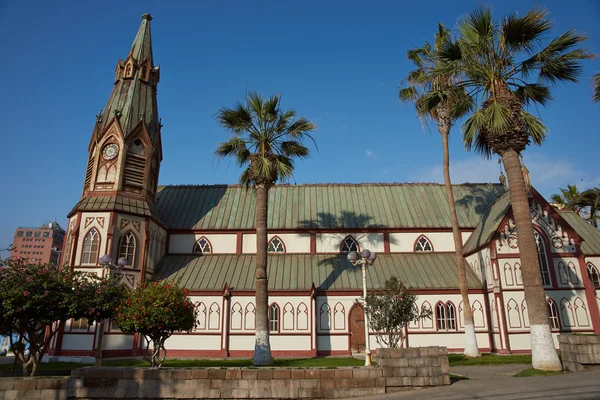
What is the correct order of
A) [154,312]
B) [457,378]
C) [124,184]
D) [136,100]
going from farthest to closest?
1. [136,100]
2. [124,184]
3. [154,312]
4. [457,378]

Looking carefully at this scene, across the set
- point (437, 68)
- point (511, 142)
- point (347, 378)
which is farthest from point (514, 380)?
point (437, 68)

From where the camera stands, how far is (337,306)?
26609mm

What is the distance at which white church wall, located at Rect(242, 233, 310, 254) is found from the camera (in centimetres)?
3097

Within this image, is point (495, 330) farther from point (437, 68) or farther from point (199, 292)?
point (199, 292)

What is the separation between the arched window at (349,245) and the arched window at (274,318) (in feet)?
24.2

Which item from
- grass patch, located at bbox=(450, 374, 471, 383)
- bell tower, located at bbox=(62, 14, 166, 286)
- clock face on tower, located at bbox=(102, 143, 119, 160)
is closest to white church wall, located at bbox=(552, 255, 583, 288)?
grass patch, located at bbox=(450, 374, 471, 383)

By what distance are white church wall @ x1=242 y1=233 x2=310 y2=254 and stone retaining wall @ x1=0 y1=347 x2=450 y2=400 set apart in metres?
18.5

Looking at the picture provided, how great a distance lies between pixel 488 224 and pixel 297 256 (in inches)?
545

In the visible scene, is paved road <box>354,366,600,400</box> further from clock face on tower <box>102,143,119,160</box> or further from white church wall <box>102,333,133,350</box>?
clock face on tower <box>102,143,119,160</box>

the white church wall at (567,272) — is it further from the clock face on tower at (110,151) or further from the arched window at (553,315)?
the clock face on tower at (110,151)

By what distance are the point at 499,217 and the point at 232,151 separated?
18.1m

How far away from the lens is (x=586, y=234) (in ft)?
93.5

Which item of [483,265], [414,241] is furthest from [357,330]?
[483,265]

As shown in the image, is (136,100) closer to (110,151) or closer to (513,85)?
(110,151)
